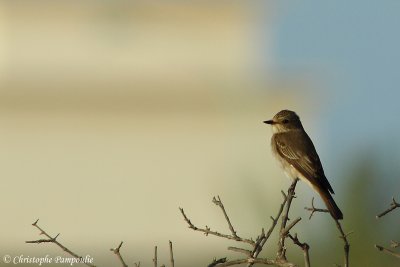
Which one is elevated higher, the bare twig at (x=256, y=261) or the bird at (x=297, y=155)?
the bird at (x=297, y=155)

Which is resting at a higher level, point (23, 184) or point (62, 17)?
point (62, 17)

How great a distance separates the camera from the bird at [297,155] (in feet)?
35.0

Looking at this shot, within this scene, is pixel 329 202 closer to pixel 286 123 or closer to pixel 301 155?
pixel 301 155

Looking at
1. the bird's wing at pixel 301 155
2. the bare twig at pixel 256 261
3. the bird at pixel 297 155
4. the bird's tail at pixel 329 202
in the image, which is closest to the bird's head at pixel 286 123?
the bird at pixel 297 155

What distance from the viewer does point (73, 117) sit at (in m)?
24.7

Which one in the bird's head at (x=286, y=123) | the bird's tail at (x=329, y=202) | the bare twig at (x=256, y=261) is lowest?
the bare twig at (x=256, y=261)

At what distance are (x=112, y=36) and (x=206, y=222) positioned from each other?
457 cm

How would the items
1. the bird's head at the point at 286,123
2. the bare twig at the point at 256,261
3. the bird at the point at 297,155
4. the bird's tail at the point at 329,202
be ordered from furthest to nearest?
the bird's head at the point at 286,123
the bird at the point at 297,155
the bird's tail at the point at 329,202
the bare twig at the point at 256,261

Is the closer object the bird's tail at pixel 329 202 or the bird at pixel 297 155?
the bird's tail at pixel 329 202

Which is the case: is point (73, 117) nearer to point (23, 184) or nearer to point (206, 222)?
point (23, 184)

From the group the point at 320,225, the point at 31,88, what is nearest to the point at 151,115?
the point at 31,88

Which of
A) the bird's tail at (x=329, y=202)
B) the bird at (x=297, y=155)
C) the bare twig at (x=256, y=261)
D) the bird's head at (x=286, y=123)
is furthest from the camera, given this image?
the bird's head at (x=286, y=123)

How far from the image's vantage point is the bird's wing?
10.7m

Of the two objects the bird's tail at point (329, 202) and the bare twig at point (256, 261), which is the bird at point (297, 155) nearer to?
the bird's tail at point (329, 202)
